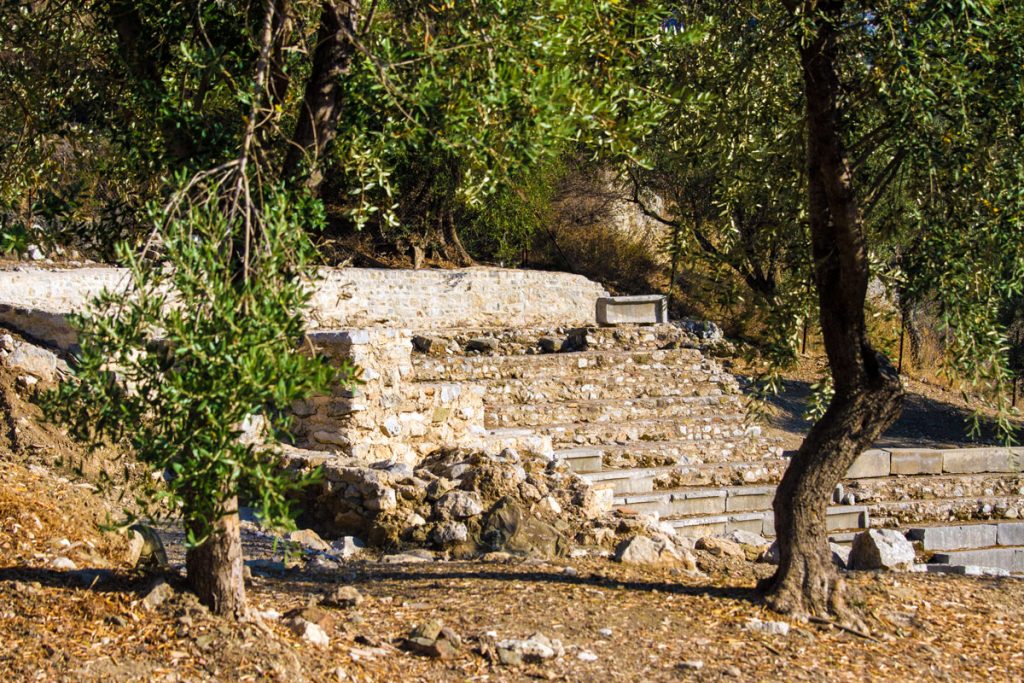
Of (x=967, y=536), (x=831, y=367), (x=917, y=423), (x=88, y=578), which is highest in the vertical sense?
(x=831, y=367)

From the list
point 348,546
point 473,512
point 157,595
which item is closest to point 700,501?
point 473,512

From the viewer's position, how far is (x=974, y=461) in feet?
48.0

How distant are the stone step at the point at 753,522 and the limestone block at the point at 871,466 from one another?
2.31 ft

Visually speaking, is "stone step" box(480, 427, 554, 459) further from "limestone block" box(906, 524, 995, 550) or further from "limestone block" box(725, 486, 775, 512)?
"limestone block" box(906, 524, 995, 550)

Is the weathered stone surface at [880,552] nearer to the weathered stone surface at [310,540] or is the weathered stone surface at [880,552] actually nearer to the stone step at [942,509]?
the weathered stone surface at [310,540]

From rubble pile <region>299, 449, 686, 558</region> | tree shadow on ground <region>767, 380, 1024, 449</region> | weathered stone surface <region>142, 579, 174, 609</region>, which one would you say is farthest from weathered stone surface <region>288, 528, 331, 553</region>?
tree shadow on ground <region>767, 380, 1024, 449</region>

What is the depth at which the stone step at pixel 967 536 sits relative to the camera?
11.9 m

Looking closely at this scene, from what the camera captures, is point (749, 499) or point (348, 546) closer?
point (348, 546)

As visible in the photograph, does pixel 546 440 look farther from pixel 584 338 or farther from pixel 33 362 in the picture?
pixel 584 338

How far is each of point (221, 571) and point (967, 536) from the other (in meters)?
10.0

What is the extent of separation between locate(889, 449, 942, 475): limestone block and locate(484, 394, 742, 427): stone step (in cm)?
293

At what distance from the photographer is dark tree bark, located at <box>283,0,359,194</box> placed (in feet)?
16.5

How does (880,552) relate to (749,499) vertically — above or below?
above

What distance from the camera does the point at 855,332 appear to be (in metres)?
6.12
